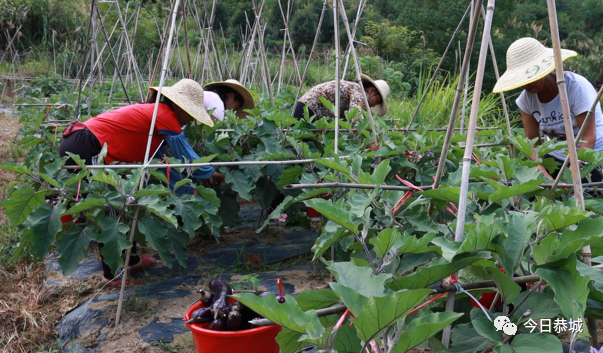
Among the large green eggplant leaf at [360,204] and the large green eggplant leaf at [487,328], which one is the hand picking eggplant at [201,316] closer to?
the large green eggplant leaf at [360,204]

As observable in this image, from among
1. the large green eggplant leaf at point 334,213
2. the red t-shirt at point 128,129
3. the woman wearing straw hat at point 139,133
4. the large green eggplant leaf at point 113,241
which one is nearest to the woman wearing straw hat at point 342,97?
the woman wearing straw hat at point 139,133

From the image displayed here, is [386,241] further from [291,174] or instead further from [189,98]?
[189,98]

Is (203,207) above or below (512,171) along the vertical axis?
below

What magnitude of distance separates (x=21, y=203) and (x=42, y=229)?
186 millimetres

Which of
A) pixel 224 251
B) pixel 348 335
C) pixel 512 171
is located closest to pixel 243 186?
pixel 224 251

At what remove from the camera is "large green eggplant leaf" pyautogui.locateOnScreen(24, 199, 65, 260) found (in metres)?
2.09

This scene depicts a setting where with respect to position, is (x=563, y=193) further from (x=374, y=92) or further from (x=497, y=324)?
(x=374, y=92)

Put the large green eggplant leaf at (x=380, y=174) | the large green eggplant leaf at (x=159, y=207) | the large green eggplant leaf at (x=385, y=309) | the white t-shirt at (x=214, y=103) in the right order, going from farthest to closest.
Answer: the white t-shirt at (x=214, y=103) < the large green eggplant leaf at (x=159, y=207) < the large green eggplant leaf at (x=380, y=174) < the large green eggplant leaf at (x=385, y=309)

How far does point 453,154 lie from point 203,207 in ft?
3.98

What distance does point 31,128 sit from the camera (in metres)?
3.76

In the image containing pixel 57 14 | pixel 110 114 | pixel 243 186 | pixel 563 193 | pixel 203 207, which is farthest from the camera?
pixel 57 14

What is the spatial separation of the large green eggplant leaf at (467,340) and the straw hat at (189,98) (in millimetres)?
2007

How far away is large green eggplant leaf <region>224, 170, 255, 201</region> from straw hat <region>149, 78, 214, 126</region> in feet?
1.02

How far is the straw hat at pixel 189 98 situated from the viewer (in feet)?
9.11
